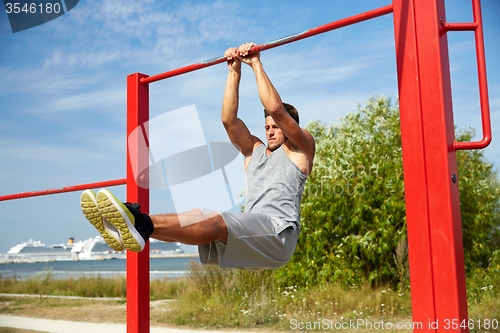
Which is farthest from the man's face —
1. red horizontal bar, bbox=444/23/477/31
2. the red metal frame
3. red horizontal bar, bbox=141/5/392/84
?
red horizontal bar, bbox=444/23/477/31

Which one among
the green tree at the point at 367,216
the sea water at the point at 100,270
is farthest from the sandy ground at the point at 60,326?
the sea water at the point at 100,270

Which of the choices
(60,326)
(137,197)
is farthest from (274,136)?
(60,326)

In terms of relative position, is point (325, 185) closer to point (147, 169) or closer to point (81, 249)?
point (147, 169)

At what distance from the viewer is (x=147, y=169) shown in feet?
9.52

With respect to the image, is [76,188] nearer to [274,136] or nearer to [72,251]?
[274,136]

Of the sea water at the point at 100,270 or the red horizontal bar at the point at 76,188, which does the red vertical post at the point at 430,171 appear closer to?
the red horizontal bar at the point at 76,188

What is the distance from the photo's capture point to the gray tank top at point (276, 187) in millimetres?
2402

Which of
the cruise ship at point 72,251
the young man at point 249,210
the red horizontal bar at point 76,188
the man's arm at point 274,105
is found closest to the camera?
the young man at point 249,210

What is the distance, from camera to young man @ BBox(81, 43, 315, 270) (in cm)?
187

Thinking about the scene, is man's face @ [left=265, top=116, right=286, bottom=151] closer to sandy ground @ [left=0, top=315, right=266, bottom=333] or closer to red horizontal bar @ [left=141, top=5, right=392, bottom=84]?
red horizontal bar @ [left=141, top=5, right=392, bottom=84]

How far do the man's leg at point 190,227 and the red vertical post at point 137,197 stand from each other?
27.3 inches

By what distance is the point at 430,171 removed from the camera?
1825 millimetres

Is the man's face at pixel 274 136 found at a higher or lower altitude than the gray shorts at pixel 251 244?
higher

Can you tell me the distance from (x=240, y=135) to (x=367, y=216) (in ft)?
12.6
